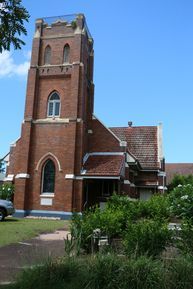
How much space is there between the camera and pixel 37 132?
1115 inches

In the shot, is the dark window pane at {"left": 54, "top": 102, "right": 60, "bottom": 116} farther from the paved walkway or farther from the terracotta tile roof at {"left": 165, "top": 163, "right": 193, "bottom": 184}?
the terracotta tile roof at {"left": 165, "top": 163, "right": 193, "bottom": 184}

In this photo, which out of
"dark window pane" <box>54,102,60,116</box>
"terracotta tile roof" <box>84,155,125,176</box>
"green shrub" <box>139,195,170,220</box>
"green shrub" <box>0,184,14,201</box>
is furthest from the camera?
"dark window pane" <box>54,102,60,116</box>

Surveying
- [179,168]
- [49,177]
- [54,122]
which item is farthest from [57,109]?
[179,168]

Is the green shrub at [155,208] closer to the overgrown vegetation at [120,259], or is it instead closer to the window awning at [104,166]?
the overgrown vegetation at [120,259]

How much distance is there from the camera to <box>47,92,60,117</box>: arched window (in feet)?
93.4

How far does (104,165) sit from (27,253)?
16.3m

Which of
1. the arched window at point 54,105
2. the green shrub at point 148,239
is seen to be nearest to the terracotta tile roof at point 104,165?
the arched window at point 54,105

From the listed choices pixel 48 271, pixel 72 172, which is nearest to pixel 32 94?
pixel 72 172

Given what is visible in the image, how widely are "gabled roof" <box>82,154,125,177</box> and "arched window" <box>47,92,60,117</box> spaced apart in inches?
164

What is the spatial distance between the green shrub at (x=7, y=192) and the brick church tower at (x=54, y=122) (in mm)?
940

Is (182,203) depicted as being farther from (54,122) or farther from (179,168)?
(179,168)

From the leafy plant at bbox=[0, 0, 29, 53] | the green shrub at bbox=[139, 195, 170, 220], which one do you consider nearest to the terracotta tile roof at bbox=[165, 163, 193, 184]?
the green shrub at bbox=[139, 195, 170, 220]

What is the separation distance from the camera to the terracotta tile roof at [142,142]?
33812mm

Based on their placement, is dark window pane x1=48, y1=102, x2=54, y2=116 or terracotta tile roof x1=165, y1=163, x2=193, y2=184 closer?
dark window pane x1=48, y1=102, x2=54, y2=116
